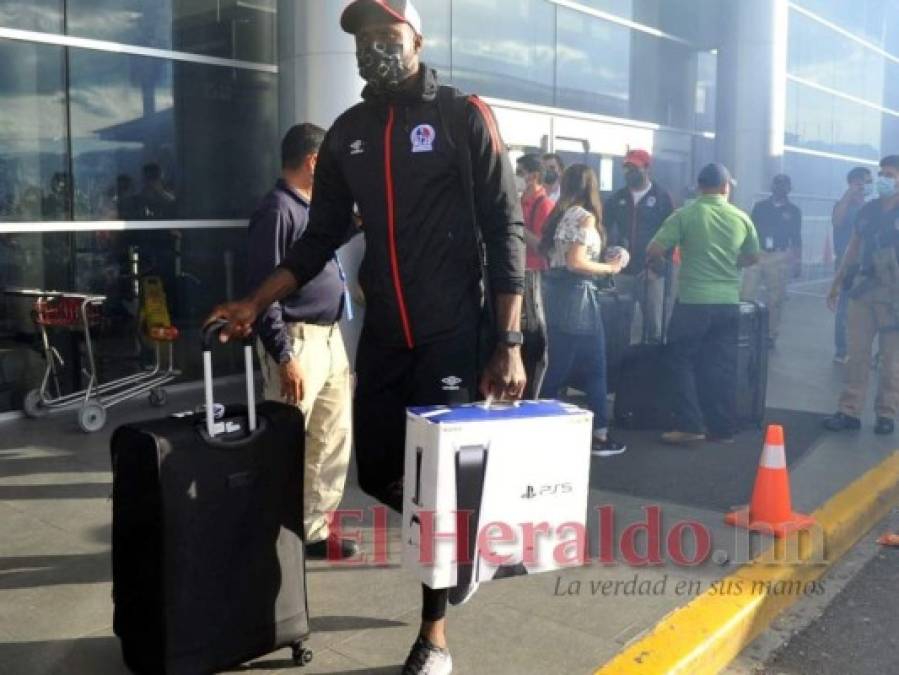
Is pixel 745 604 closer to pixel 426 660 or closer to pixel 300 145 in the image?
pixel 426 660

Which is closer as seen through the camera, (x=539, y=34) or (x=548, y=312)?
(x=548, y=312)

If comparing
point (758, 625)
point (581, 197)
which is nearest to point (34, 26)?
point (581, 197)

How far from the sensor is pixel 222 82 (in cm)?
823

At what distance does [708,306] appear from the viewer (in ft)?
21.0

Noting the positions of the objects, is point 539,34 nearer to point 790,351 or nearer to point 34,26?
point 790,351

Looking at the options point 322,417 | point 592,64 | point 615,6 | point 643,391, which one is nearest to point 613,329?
point 643,391

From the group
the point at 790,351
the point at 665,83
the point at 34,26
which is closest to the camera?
the point at 34,26

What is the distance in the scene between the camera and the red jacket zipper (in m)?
3.01

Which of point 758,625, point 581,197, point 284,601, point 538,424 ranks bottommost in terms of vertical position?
point 758,625

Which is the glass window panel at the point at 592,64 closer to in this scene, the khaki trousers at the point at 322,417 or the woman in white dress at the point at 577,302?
the woman in white dress at the point at 577,302

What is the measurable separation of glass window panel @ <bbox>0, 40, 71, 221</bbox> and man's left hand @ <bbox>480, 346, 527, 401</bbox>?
521cm

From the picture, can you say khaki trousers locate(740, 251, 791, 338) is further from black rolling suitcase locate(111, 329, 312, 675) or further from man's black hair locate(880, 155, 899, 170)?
black rolling suitcase locate(111, 329, 312, 675)

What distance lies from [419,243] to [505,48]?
8.18 m

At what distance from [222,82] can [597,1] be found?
5.98 metres
